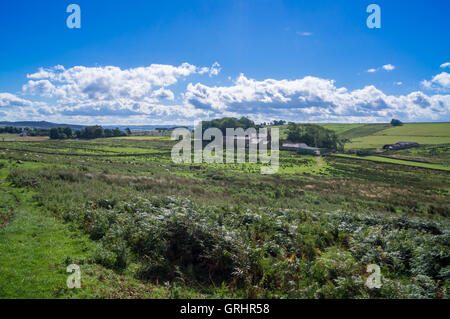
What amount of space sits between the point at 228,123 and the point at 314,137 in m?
53.6

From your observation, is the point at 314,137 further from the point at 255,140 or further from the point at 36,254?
the point at 36,254

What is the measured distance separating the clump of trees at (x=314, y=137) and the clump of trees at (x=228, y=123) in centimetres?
3356

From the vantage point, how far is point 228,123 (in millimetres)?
146875

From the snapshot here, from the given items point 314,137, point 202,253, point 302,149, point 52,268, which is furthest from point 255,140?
point 52,268

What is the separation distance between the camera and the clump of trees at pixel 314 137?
111 m

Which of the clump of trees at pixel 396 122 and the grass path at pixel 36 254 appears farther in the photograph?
the clump of trees at pixel 396 122

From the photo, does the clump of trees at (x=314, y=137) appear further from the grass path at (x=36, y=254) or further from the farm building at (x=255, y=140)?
the grass path at (x=36, y=254)

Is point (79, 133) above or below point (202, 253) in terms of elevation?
above

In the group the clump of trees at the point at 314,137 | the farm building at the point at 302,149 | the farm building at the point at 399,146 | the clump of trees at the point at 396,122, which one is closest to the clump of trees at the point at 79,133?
the farm building at the point at 302,149

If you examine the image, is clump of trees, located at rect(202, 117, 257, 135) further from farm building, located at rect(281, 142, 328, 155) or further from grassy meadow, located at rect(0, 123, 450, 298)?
grassy meadow, located at rect(0, 123, 450, 298)

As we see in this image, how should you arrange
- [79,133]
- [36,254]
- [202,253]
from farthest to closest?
[79,133], [202,253], [36,254]

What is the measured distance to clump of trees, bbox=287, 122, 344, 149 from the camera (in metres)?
111

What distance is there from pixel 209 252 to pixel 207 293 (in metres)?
1.38

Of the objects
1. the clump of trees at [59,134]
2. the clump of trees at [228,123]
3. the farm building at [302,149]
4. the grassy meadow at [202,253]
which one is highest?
the clump of trees at [228,123]
